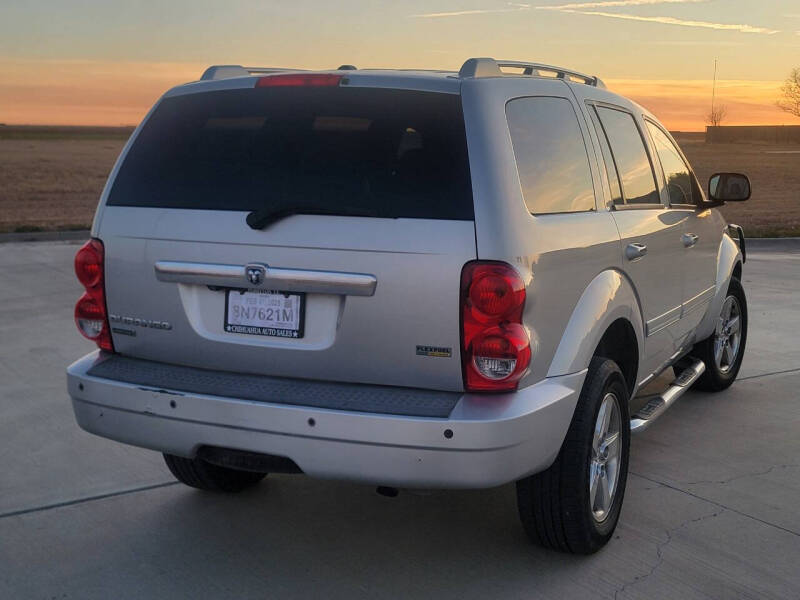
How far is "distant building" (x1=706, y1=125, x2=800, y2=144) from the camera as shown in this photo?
10219 centimetres

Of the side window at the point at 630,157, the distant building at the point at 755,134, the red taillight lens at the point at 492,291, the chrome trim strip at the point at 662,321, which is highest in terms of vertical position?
the side window at the point at 630,157

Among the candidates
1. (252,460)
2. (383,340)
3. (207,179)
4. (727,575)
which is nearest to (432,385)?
(383,340)

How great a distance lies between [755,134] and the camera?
350ft

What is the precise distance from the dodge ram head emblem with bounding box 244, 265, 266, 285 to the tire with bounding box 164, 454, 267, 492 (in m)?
1.31

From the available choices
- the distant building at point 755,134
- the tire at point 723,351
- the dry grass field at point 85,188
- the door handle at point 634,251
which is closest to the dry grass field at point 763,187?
the dry grass field at point 85,188

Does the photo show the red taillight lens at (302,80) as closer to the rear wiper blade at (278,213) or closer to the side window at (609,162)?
the rear wiper blade at (278,213)

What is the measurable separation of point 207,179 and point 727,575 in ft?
8.18

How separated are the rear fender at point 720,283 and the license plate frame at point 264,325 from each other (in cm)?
330

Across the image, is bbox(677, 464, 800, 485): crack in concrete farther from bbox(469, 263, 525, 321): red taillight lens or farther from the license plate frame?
the license plate frame

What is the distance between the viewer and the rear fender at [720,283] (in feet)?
20.7

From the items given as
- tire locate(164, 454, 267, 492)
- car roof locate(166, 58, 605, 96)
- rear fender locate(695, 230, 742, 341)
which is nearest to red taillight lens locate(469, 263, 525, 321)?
car roof locate(166, 58, 605, 96)

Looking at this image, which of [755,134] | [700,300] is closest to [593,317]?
[700,300]

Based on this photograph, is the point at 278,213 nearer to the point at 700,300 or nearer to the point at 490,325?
the point at 490,325

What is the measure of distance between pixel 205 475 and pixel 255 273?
1.44 metres
